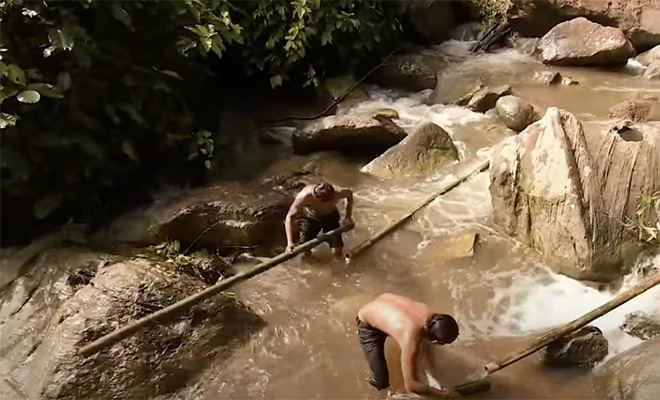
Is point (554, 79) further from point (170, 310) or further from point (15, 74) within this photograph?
point (15, 74)

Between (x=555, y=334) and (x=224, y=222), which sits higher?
(x=224, y=222)

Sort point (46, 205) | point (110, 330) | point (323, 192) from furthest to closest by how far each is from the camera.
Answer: point (46, 205), point (323, 192), point (110, 330)

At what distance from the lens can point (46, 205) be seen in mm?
6230

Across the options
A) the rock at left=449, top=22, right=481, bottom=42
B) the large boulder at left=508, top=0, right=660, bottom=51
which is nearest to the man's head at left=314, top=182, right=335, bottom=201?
the rock at left=449, top=22, right=481, bottom=42

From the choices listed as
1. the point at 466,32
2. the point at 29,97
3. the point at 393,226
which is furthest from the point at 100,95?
the point at 466,32

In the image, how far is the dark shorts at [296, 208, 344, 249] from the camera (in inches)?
240

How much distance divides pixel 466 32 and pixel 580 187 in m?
6.11

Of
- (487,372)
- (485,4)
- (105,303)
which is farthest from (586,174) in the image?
(485,4)

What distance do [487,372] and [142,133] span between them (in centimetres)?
419

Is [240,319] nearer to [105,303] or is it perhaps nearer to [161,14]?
[105,303]

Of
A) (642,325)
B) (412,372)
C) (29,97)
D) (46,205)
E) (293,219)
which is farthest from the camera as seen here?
(46,205)

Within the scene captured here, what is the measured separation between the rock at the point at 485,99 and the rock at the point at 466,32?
8.04 ft

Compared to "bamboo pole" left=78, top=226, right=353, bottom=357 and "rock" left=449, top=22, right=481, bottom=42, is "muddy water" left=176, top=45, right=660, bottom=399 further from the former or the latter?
"rock" left=449, top=22, right=481, bottom=42

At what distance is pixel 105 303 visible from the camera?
5.04m
